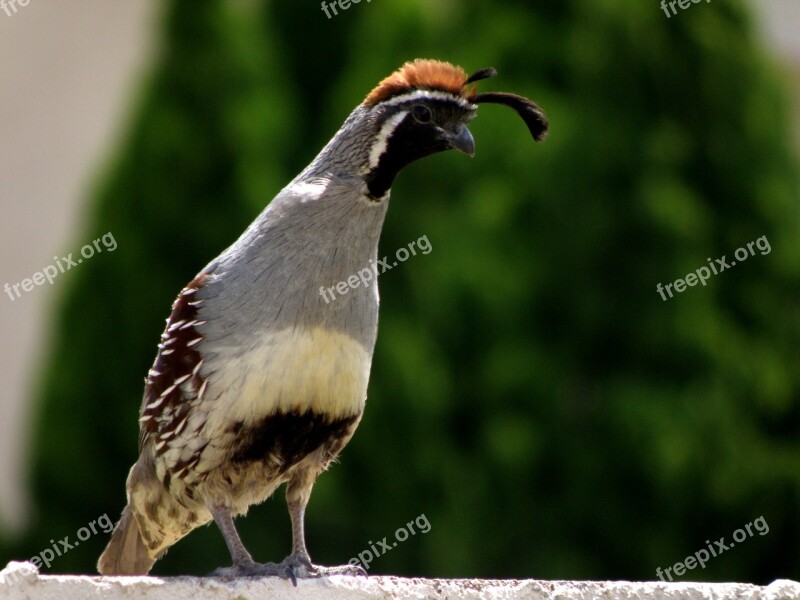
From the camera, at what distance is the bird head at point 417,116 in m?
3.71

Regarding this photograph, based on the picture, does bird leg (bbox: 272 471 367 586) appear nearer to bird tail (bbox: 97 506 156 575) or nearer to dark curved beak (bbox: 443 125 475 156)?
bird tail (bbox: 97 506 156 575)

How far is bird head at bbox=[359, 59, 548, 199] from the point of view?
3.71m

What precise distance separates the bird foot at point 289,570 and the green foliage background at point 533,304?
2961 millimetres

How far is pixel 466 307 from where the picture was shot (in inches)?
263

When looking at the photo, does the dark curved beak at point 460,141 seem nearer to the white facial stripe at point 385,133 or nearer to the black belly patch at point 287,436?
the white facial stripe at point 385,133

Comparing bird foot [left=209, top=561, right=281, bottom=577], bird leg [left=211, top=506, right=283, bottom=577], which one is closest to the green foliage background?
bird leg [left=211, top=506, right=283, bottom=577]

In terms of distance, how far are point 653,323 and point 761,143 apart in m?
1.16

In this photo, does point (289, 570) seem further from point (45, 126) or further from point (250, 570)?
point (45, 126)

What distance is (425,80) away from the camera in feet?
12.2

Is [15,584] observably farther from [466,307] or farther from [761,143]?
[761,143]

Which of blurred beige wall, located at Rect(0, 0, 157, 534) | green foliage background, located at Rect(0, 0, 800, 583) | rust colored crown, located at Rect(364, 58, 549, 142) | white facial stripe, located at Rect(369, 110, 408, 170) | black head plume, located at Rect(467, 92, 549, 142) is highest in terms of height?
blurred beige wall, located at Rect(0, 0, 157, 534)

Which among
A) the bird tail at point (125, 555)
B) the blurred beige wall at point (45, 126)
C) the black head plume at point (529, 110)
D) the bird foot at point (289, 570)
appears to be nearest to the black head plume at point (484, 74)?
the black head plume at point (529, 110)

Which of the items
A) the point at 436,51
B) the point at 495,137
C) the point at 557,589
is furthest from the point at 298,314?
the point at 436,51

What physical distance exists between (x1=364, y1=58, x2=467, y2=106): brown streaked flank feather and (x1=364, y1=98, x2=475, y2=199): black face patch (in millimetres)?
43
